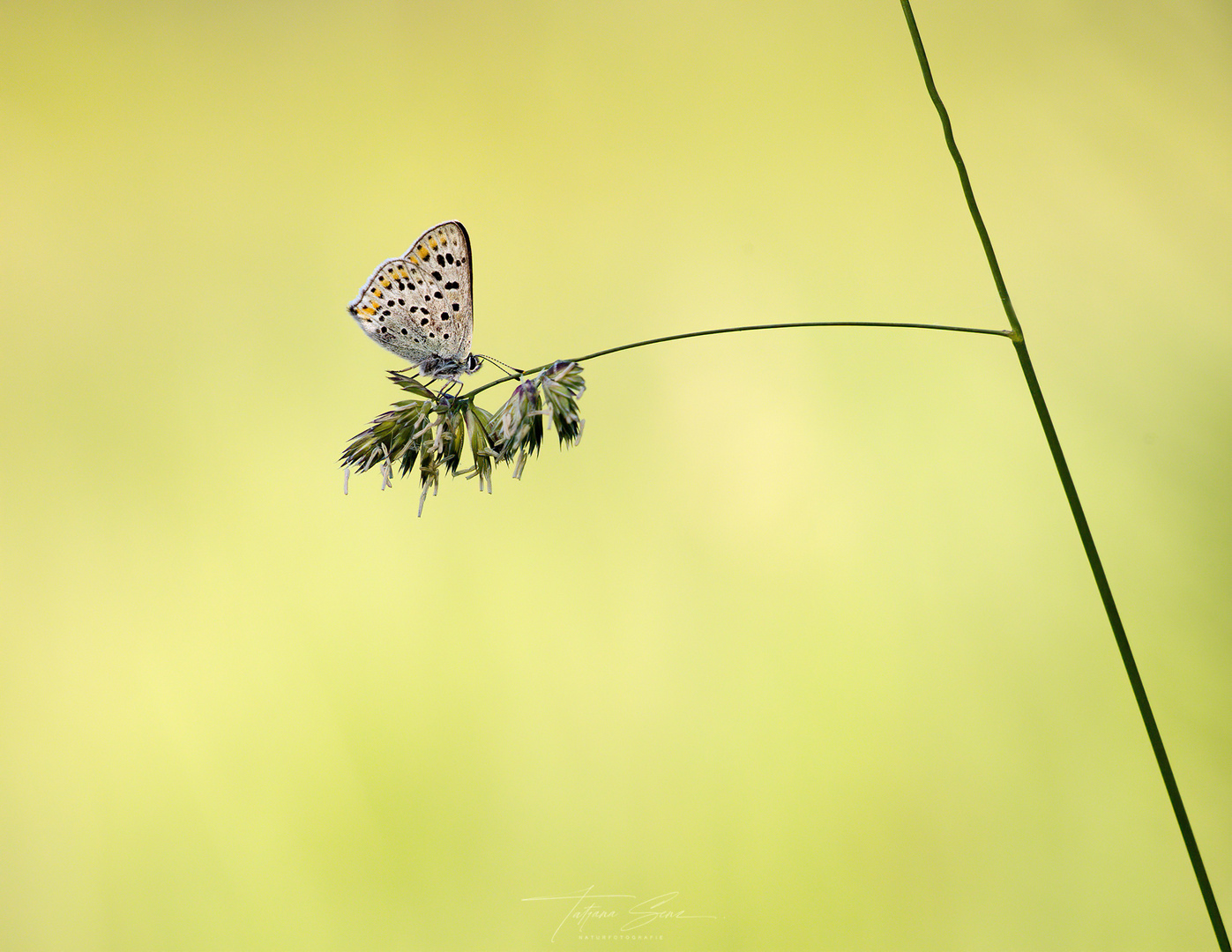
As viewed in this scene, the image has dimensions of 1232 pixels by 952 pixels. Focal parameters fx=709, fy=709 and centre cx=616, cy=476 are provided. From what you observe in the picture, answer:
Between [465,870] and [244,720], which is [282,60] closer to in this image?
[244,720]

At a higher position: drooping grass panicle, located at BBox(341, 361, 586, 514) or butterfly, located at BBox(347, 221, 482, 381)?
butterfly, located at BBox(347, 221, 482, 381)

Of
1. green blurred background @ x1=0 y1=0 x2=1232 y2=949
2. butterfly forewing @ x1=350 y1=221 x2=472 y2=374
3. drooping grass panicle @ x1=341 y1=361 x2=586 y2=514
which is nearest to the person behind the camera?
drooping grass panicle @ x1=341 y1=361 x2=586 y2=514

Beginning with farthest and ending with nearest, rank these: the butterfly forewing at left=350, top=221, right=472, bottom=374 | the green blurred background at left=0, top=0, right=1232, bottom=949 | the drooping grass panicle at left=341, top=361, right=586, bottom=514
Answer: the green blurred background at left=0, top=0, right=1232, bottom=949
the butterfly forewing at left=350, top=221, right=472, bottom=374
the drooping grass panicle at left=341, top=361, right=586, bottom=514

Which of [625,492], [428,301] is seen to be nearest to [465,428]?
[428,301]

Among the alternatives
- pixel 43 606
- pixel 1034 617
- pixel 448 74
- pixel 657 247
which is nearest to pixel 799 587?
pixel 1034 617

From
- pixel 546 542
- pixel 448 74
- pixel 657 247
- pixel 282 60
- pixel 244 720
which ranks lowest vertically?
pixel 244 720

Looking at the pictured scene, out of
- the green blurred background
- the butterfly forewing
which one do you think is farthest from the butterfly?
the green blurred background

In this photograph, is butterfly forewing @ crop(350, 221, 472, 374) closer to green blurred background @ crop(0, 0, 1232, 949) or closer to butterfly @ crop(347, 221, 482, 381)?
butterfly @ crop(347, 221, 482, 381)

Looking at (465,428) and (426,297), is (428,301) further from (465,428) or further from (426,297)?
(465,428)
